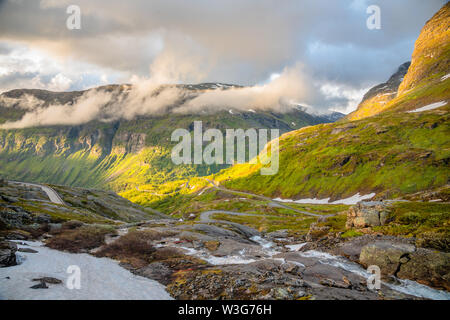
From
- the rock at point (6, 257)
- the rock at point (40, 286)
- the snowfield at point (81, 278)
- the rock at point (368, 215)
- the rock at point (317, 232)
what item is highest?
the rock at point (368, 215)

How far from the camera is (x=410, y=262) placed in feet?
89.2

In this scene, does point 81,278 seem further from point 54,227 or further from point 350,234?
point 350,234

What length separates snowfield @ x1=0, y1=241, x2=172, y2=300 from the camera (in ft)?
68.5

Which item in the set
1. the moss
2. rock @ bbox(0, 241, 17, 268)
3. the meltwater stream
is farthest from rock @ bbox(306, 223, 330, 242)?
rock @ bbox(0, 241, 17, 268)

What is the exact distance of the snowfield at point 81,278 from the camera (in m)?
20.9

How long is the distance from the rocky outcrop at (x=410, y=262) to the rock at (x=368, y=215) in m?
15.3

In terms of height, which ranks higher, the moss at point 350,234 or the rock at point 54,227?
the moss at point 350,234

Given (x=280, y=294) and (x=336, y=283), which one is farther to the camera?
(x=336, y=283)

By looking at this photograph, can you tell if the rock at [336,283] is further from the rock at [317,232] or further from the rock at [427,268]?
the rock at [317,232]

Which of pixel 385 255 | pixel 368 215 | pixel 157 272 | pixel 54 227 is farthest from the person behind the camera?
pixel 54 227

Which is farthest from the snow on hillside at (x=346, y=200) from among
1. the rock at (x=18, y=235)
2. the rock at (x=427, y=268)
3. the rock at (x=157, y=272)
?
the rock at (x=18, y=235)

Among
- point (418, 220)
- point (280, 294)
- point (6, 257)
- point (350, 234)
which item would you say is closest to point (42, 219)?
point (6, 257)

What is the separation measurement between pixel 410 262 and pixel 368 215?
800 inches
